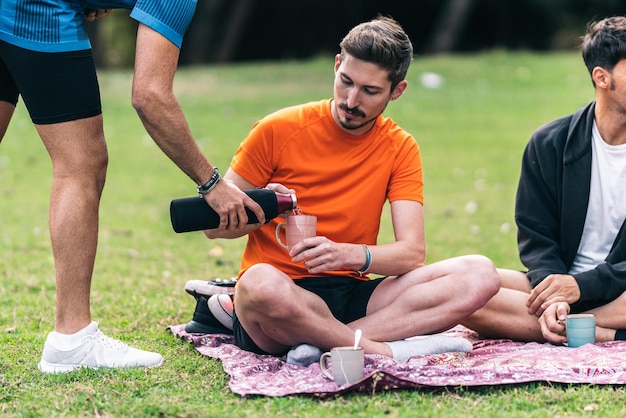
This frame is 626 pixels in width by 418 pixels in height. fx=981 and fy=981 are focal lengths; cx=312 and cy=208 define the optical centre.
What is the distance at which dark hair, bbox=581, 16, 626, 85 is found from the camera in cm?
486

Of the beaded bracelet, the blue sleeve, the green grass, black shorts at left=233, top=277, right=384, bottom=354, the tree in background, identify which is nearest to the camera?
the green grass

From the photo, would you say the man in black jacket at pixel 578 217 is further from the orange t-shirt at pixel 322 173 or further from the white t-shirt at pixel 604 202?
the orange t-shirt at pixel 322 173

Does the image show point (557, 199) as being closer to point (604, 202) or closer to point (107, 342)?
point (604, 202)

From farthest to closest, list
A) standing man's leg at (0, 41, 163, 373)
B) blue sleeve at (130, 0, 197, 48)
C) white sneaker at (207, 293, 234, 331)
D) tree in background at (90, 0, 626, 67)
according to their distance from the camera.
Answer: tree in background at (90, 0, 626, 67)
white sneaker at (207, 293, 234, 331)
standing man's leg at (0, 41, 163, 373)
blue sleeve at (130, 0, 197, 48)

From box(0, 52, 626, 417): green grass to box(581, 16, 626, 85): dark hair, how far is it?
181 centimetres

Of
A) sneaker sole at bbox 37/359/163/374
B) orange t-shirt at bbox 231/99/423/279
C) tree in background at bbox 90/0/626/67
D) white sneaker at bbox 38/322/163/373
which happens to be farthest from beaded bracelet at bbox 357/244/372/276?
tree in background at bbox 90/0/626/67

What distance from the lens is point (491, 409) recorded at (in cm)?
362

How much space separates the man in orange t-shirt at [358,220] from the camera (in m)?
4.26

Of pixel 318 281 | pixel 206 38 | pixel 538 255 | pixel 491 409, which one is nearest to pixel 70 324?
pixel 318 281

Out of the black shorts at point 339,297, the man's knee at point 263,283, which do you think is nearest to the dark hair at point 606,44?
the black shorts at point 339,297

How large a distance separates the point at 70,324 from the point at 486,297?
182 centimetres

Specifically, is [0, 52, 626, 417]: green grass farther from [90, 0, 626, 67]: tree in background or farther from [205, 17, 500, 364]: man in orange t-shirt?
[90, 0, 626, 67]: tree in background

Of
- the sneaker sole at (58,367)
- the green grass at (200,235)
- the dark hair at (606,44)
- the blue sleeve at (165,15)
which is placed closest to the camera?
the green grass at (200,235)

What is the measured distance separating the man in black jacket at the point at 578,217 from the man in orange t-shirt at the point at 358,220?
18.5 inches
